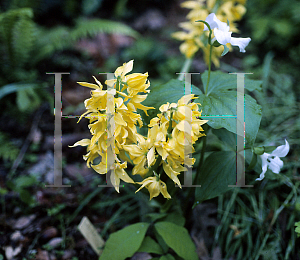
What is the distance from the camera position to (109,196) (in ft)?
6.18

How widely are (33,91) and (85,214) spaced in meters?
1.32

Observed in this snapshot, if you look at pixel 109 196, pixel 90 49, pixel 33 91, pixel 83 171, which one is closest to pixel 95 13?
pixel 90 49

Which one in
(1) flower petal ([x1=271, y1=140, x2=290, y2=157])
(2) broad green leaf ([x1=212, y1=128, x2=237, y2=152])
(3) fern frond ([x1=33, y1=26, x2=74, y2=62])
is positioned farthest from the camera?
(3) fern frond ([x1=33, y1=26, x2=74, y2=62])

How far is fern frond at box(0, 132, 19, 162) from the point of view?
6.37 feet

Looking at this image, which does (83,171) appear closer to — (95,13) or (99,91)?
(99,91)

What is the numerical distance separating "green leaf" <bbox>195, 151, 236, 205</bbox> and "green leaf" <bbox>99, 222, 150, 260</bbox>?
1.16 ft

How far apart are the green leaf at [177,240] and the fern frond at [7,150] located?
1391 millimetres

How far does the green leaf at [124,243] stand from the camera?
3.86ft

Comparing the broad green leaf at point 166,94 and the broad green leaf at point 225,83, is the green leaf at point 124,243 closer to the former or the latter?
the broad green leaf at point 166,94

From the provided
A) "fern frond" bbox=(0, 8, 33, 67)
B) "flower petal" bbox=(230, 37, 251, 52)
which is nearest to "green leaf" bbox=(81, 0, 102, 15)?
"fern frond" bbox=(0, 8, 33, 67)

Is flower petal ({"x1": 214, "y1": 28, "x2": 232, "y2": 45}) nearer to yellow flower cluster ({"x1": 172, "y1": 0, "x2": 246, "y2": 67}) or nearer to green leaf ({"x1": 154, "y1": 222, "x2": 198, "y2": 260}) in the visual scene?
green leaf ({"x1": 154, "y1": 222, "x2": 198, "y2": 260})

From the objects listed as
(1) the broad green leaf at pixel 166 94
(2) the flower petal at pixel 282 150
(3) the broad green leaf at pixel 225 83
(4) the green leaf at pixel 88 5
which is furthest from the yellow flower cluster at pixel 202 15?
(4) the green leaf at pixel 88 5

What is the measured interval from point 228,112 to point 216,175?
1.08 ft

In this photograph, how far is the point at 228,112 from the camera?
3.45 ft
